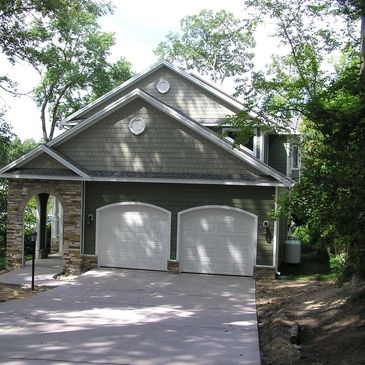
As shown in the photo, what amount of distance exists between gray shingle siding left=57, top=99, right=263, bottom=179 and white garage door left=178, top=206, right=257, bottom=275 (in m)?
1.33

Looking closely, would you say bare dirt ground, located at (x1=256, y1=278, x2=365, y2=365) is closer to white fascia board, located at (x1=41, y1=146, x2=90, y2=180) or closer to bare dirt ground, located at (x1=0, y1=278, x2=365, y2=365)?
bare dirt ground, located at (x1=0, y1=278, x2=365, y2=365)

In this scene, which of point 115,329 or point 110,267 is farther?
point 110,267

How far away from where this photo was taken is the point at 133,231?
15141 mm

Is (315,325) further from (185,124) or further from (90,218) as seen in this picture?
(90,218)

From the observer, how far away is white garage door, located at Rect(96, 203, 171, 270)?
49.0 feet

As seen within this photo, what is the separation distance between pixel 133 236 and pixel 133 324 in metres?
6.55

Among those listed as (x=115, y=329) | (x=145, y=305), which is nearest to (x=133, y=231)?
(x=145, y=305)

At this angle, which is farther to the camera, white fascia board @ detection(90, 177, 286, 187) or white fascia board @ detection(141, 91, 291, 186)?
white fascia board @ detection(90, 177, 286, 187)

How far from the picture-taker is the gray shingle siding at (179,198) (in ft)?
46.8

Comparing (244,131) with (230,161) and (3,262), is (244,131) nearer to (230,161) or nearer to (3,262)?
(230,161)

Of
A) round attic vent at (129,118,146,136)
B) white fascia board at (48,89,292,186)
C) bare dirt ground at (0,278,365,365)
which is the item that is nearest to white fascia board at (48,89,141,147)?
white fascia board at (48,89,292,186)

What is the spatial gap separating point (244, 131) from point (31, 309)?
6311mm

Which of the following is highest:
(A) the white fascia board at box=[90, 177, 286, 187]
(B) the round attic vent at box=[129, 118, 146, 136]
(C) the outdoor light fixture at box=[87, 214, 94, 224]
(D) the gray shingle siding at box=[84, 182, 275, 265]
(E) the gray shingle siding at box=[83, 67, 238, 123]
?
(E) the gray shingle siding at box=[83, 67, 238, 123]

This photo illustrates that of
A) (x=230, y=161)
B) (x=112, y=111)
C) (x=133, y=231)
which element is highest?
(x=112, y=111)
